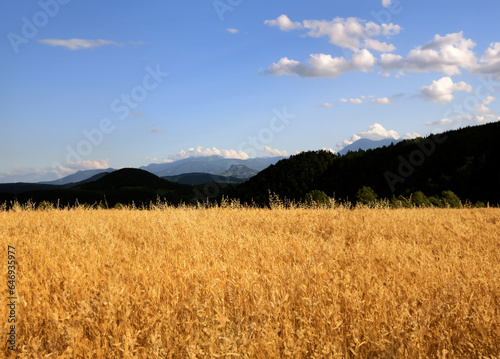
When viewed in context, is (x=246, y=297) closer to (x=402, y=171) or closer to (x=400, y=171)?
(x=400, y=171)

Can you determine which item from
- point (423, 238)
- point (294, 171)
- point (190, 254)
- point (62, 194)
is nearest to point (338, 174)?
point (294, 171)

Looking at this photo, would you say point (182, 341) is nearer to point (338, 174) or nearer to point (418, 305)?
point (418, 305)

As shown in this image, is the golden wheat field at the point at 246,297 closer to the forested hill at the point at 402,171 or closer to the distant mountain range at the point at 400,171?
the distant mountain range at the point at 400,171

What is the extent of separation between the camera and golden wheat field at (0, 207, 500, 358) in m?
2.53

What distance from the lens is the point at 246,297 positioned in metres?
3.33

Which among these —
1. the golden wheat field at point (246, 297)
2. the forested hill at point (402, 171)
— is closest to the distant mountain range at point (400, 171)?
the forested hill at point (402, 171)

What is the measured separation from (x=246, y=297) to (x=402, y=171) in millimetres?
43602

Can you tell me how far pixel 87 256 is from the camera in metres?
4.69

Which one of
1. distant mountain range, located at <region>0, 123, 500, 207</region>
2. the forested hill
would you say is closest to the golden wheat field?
distant mountain range, located at <region>0, 123, 500, 207</region>

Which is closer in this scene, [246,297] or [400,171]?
[246,297]

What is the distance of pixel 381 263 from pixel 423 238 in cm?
251

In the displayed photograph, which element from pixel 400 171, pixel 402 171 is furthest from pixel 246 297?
pixel 402 171

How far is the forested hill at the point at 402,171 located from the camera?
1427 inches

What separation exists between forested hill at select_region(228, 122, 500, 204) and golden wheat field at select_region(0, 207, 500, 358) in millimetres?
31169
